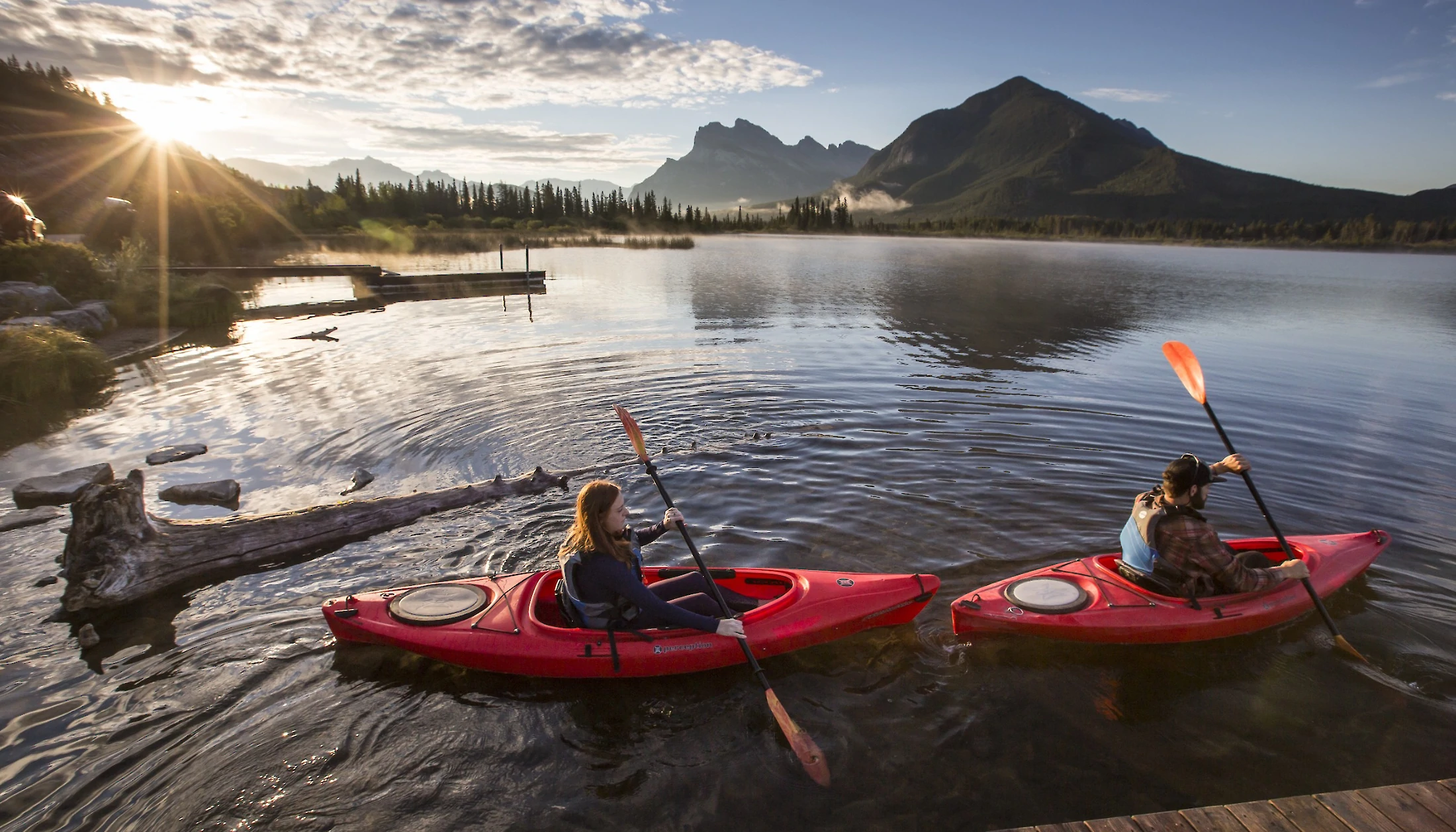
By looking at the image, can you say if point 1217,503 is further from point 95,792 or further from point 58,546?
point 58,546

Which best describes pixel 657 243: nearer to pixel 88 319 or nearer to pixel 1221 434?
pixel 88 319

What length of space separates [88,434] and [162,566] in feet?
24.1

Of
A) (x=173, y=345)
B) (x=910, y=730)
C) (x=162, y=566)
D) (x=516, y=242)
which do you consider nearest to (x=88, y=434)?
(x=162, y=566)

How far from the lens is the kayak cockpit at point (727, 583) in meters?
6.25

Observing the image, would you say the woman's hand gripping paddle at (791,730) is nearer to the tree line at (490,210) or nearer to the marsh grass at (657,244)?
the tree line at (490,210)

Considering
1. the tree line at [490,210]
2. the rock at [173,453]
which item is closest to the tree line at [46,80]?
the tree line at [490,210]

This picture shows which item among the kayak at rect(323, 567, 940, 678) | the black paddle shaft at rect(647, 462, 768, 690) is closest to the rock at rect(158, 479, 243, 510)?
the kayak at rect(323, 567, 940, 678)

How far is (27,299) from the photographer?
18141 mm

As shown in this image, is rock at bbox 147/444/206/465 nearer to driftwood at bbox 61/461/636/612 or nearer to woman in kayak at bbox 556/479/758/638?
driftwood at bbox 61/461/636/612

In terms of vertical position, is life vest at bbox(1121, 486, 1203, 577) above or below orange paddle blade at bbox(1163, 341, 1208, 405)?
below

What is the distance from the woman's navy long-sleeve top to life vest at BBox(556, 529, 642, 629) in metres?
0.03

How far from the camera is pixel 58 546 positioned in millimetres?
7566

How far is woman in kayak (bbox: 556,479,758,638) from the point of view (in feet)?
17.7

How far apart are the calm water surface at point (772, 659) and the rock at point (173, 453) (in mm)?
360
